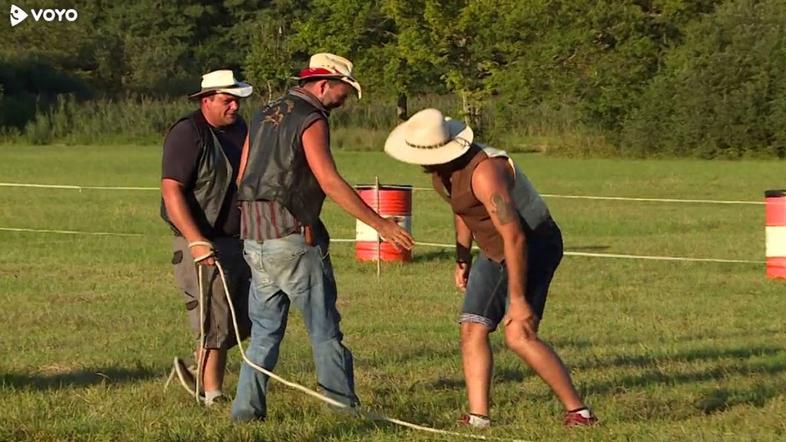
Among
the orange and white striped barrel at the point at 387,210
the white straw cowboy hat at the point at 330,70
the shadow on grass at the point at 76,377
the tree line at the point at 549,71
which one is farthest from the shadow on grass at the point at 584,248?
the tree line at the point at 549,71

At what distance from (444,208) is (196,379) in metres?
18.5

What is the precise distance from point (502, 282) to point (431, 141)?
0.77 m

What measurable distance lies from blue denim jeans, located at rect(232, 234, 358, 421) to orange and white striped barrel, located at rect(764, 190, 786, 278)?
8.65 m

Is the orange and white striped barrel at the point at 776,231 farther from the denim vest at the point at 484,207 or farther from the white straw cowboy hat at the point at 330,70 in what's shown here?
the white straw cowboy hat at the point at 330,70

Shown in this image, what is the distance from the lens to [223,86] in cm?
839

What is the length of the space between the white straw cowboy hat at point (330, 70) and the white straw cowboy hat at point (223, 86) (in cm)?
85

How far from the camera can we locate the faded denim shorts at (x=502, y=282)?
7438 mm

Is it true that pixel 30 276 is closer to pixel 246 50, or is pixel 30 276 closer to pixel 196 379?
pixel 196 379

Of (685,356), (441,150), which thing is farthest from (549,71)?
(441,150)

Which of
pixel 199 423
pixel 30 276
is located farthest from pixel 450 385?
pixel 30 276

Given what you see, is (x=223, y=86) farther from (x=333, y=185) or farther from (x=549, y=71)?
(x=549, y=71)

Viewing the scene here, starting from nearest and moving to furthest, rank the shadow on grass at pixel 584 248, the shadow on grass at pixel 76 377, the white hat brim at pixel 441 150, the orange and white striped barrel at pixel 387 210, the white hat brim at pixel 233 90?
1. the white hat brim at pixel 441 150
2. the white hat brim at pixel 233 90
3. the shadow on grass at pixel 76 377
4. the orange and white striped barrel at pixel 387 210
5. the shadow on grass at pixel 584 248

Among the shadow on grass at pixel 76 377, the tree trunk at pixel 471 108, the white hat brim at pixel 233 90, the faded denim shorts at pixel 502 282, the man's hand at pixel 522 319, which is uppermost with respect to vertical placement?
the tree trunk at pixel 471 108

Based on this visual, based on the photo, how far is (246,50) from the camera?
92688 millimetres
